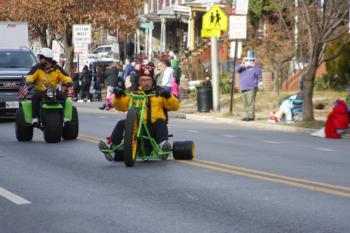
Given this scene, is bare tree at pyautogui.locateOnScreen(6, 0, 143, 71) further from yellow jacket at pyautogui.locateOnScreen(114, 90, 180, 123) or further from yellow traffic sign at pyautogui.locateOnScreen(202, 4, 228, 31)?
yellow jacket at pyautogui.locateOnScreen(114, 90, 180, 123)

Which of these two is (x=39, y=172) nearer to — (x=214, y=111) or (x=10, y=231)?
(x=10, y=231)

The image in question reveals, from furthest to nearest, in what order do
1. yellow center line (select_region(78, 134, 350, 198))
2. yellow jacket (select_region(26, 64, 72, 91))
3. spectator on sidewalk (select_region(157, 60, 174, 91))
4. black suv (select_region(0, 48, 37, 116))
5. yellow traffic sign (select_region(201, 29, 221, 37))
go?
1. yellow traffic sign (select_region(201, 29, 221, 37))
2. spectator on sidewalk (select_region(157, 60, 174, 91))
3. black suv (select_region(0, 48, 37, 116))
4. yellow jacket (select_region(26, 64, 72, 91))
5. yellow center line (select_region(78, 134, 350, 198))

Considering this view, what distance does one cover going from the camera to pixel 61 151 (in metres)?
17.5

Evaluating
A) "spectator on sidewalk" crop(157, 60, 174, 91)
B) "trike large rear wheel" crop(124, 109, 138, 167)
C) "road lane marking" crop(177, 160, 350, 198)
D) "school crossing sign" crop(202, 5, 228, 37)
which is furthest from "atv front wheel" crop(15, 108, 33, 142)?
"school crossing sign" crop(202, 5, 228, 37)

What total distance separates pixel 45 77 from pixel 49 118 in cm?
103

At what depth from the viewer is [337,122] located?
79.7 ft

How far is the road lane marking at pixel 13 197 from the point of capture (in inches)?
436

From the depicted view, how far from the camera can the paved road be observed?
9.66m

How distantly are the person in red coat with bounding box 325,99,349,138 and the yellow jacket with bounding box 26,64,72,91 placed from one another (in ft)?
24.1

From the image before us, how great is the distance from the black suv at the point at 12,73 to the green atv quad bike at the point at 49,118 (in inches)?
Result: 241

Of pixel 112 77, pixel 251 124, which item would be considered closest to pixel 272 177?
pixel 251 124

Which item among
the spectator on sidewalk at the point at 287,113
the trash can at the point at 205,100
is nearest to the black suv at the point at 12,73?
the spectator on sidewalk at the point at 287,113

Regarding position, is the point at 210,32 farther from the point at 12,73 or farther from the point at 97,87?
the point at 97,87

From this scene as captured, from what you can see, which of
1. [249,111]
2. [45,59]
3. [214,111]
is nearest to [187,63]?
[214,111]
